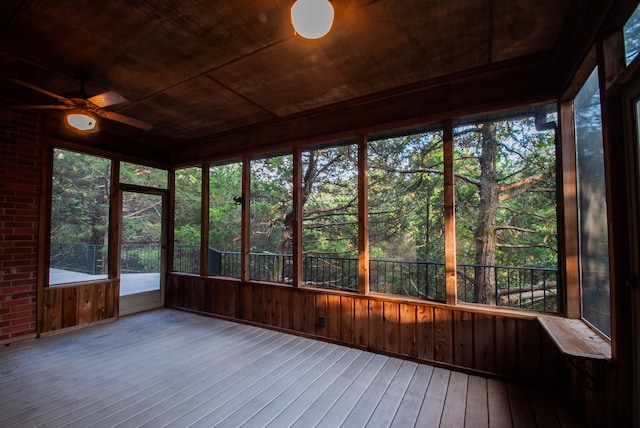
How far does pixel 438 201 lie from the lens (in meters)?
3.98

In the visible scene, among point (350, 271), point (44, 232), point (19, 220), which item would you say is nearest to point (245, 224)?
point (350, 271)

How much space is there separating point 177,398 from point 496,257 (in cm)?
428

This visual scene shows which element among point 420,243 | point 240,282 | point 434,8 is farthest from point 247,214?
point 434,8

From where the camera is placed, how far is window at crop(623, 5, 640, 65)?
1444 millimetres

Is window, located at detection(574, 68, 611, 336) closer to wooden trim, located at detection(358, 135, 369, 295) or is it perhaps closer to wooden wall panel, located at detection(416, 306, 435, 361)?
wooden wall panel, located at detection(416, 306, 435, 361)

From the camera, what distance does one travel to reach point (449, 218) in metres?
2.81

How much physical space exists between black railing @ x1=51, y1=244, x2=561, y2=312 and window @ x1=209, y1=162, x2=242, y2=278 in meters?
0.02

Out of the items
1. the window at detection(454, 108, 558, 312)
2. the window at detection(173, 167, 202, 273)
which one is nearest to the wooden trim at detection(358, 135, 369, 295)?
the window at detection(454, 108, 558, 312)

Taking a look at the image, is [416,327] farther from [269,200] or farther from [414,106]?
[269,200]

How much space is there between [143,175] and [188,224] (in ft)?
3.51

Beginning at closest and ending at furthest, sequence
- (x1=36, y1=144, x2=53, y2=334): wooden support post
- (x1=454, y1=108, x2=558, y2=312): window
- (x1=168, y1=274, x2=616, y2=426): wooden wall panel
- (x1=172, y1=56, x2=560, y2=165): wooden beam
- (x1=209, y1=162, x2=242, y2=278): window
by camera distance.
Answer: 1. (x1=168, y1=274, x2=616, y2=426): wooden wall panel
2. (x1=172, y1=56, x2=560, y2=165): wooden beam
3. (x1=36, y1=144, x2=53, y2=334): wooden support post
4. (x1=454, y1=108, x2=558, y2=312): window
5. (x1=209, y1=162, x2=242, y2=278): window

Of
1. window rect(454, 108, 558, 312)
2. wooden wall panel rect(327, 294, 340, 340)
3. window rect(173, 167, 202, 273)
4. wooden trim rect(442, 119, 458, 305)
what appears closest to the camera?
wooden trim rect(442, 119, 458, 305)

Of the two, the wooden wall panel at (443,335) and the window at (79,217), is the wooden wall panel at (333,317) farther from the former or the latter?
the window at (79,217)

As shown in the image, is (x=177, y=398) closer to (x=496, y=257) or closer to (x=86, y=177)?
(x=86, y=177)
